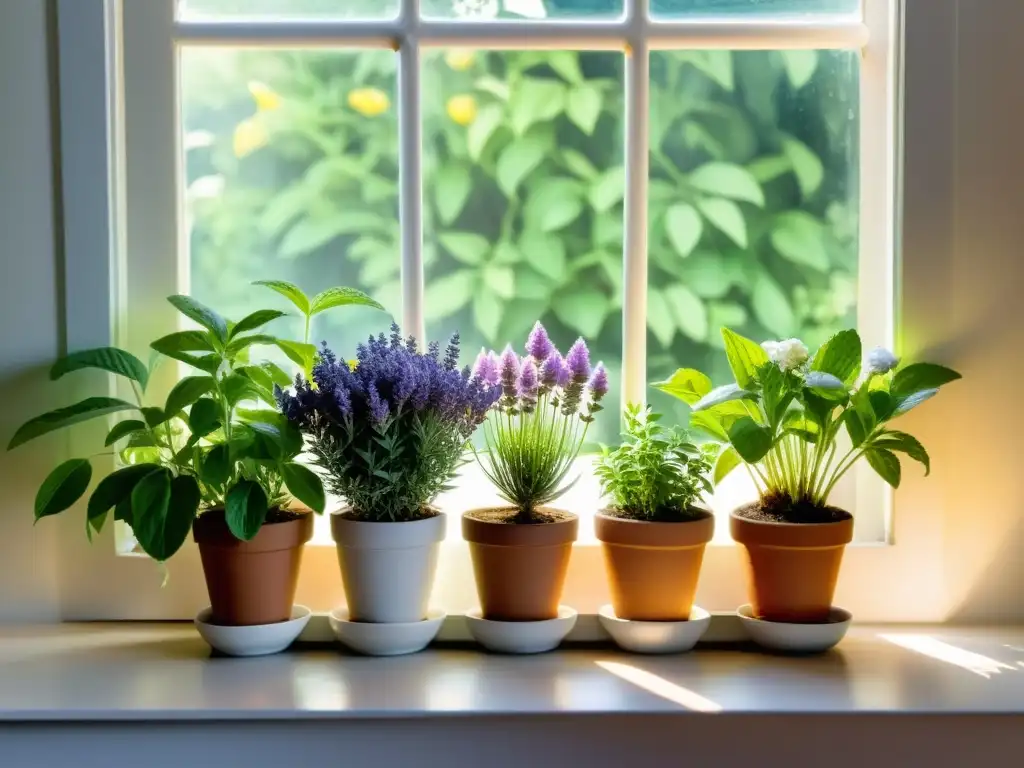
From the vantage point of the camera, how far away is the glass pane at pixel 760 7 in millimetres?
1400

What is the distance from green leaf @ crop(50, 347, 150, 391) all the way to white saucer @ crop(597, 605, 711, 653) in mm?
674

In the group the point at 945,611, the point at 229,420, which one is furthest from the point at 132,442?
the point at 945,611

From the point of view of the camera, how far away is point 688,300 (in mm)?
1427

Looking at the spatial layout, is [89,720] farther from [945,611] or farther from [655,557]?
[945,611]

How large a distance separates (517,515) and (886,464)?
1.54 ft

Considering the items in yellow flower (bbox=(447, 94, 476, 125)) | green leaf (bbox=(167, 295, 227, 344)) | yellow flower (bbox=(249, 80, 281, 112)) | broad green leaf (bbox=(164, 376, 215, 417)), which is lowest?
broad green leaf (bbox=(164, 376, 215, 417))

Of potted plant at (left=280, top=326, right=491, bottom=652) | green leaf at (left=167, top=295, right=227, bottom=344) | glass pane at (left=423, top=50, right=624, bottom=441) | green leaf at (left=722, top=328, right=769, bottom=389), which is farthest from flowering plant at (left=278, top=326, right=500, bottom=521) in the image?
green leaf at (left=722, top=328, right=769, bottom=389)

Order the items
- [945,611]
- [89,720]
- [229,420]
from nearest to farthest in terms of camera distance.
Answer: [89,720] → [229,420] → [945,611]

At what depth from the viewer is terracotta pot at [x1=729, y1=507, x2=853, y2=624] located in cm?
123

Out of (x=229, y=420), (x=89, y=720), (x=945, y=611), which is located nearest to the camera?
(x=89, y=720)

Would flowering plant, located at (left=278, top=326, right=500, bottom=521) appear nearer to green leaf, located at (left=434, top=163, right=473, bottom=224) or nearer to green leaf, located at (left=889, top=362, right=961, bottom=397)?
green leaf, located at (left=434, top=163, right=473, bottom=224)

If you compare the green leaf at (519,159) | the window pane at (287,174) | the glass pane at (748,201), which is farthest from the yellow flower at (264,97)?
the glass pane at (748,201)

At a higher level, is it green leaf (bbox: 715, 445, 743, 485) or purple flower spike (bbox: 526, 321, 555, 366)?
purple flower spike (bbox: 526, 321, 555, 366)

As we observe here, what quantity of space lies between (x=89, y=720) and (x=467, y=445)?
52 centimetres
